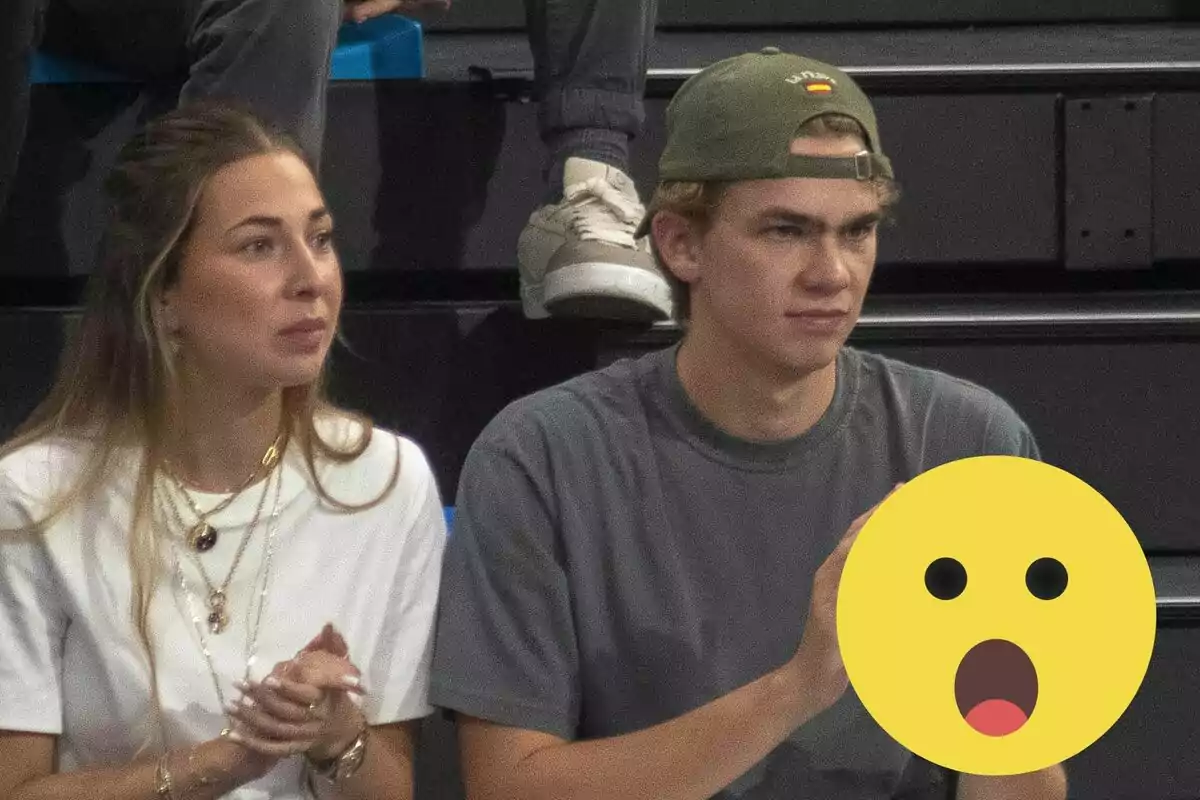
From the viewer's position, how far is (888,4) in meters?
2.72

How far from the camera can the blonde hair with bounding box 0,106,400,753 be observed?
4.62 ft

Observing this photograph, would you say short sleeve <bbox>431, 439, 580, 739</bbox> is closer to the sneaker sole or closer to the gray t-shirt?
the gray t-shirt

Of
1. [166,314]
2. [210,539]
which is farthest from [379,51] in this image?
[210,539]

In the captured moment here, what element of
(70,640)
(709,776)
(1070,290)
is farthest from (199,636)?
(1070,290)

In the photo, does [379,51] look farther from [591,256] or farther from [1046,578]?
[1046,578]

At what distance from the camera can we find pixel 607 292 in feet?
6.38

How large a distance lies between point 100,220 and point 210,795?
1091 mm

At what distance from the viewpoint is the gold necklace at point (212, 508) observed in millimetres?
1412

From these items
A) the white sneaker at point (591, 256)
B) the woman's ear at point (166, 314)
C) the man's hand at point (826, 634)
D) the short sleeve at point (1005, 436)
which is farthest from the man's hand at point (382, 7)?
the man's hand at point (826, 634)

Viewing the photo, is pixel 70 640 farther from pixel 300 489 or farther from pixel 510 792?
pixel 510 792

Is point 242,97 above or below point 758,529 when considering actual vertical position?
above

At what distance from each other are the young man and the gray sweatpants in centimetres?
66

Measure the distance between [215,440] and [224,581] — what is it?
0.39 ft

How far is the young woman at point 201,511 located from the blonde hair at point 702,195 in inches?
10.3
